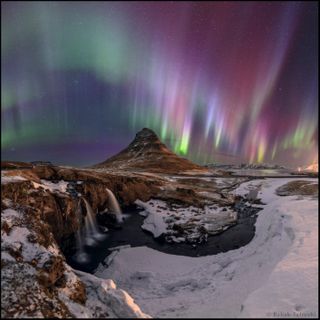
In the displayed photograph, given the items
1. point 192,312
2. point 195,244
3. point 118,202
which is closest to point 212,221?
point 195,244

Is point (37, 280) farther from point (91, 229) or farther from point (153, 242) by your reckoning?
point (91, 229)

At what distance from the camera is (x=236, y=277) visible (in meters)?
17.0

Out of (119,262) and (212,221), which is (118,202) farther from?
(119,262)

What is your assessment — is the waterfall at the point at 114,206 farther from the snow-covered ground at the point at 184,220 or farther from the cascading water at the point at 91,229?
the cascading water at the point at 91,229

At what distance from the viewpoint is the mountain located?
125 m

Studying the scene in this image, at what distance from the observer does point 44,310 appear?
36.0 ft

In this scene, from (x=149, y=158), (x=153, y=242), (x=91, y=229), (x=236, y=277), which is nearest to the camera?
(x=236, y=277)

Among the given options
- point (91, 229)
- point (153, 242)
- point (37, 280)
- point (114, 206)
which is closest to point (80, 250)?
point (91, 229)

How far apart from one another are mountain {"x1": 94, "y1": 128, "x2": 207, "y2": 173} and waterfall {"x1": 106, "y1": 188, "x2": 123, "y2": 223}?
76.5 m

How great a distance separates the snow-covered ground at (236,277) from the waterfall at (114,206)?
403 inches

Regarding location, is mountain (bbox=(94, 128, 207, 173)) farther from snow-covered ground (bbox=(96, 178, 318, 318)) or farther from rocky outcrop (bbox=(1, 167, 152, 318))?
rocky outcrop (bbox=(1, 167, 152, 318))

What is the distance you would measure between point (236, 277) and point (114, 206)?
2383 cm

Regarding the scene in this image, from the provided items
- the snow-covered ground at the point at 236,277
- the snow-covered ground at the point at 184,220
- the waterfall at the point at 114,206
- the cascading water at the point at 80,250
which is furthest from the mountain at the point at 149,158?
the snow-covered ground at the point at 236,277

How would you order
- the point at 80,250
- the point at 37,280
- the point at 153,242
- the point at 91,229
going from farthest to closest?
the point at 91,229
the point at 153,242
the point at 80,250
the point at 37,280
